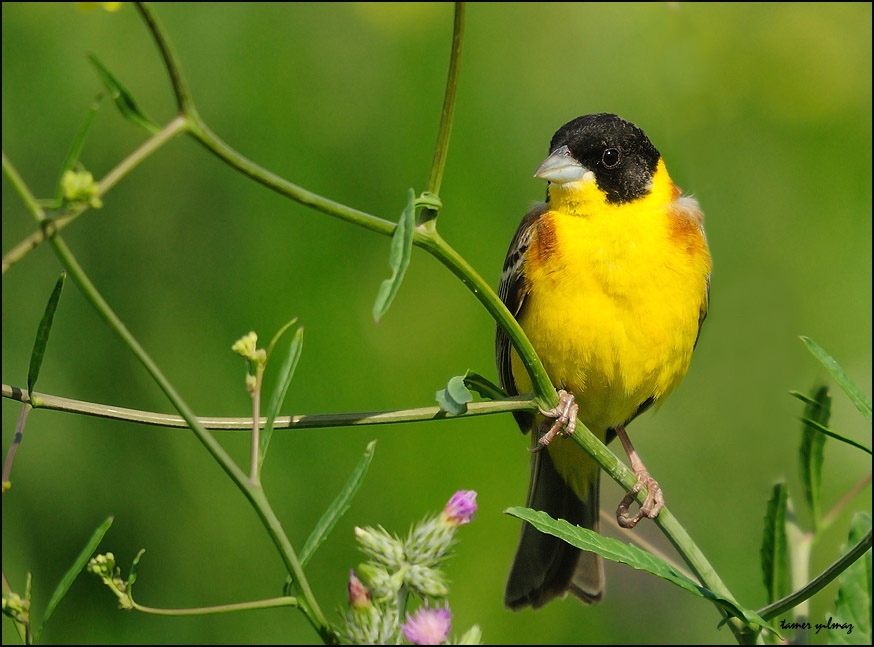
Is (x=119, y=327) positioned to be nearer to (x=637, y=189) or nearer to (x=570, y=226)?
(x=570, y=226)

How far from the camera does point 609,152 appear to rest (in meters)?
3.34

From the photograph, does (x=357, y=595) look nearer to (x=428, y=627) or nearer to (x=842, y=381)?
(x=428, y=627)

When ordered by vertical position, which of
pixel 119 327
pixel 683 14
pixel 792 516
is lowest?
pixel 792 516

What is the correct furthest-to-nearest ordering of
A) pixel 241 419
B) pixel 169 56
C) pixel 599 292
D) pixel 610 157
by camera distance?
pixel 610 157, pixel 599 292, pixel 241 419, pixel 169 56

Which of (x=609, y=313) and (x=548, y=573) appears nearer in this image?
(x=609, y=313)

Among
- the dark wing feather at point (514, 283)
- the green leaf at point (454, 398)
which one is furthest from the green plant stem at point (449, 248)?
the dark wing feather at point (514, 283)

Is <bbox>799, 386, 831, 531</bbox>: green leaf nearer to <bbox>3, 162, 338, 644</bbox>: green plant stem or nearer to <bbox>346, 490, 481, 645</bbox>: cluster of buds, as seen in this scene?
<bbox>346, 490, 481, 645</bbox>: cluster of buds

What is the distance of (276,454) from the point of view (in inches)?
174

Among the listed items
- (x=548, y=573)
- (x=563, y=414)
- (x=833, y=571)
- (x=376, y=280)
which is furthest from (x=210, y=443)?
(x=376, y=280)

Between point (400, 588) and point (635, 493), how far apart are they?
727 millimetres

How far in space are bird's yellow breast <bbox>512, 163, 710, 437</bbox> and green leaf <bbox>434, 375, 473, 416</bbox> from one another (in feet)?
4.45

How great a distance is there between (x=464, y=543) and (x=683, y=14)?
3267 millimetres

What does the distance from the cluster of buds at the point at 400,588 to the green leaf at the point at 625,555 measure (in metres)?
0.18

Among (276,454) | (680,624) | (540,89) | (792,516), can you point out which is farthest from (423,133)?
(792,516)
